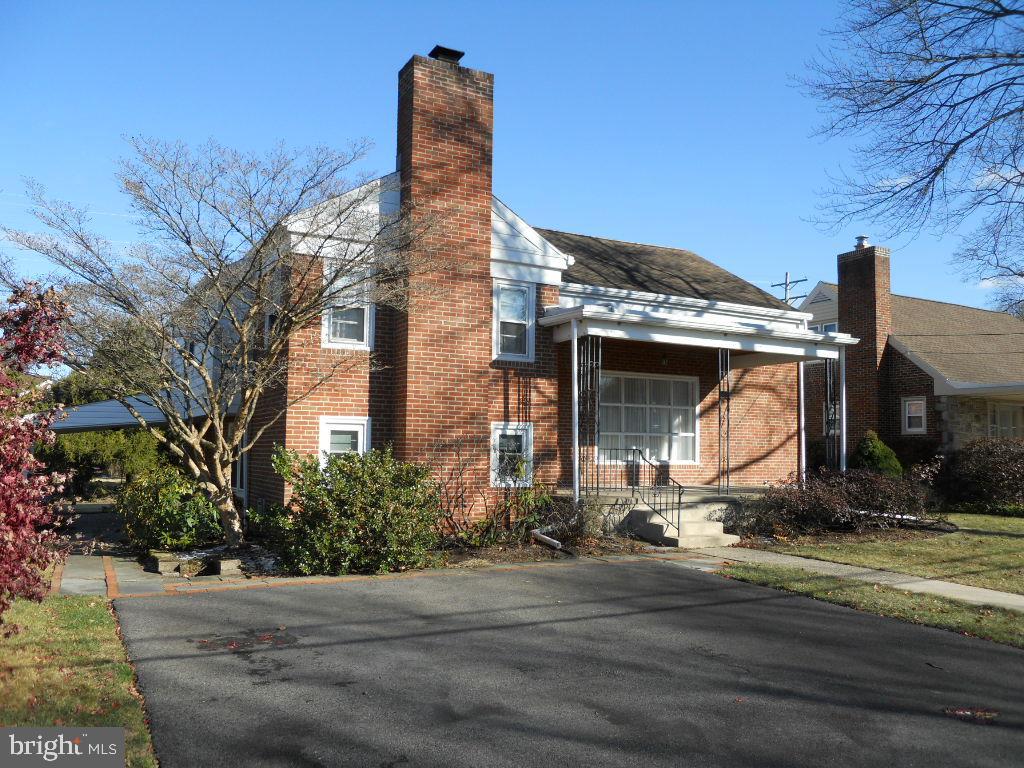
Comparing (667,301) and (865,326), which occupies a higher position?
(865,326)

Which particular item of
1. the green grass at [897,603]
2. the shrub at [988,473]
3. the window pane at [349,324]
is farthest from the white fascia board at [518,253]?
the shrub at [988,473]

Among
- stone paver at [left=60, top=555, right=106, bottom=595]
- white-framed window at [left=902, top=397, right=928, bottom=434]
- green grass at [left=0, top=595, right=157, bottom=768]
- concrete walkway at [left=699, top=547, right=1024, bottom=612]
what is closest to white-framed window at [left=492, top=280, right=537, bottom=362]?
Answer: concrete walkway at [left=699, top=547, right=1024, bottom=612]

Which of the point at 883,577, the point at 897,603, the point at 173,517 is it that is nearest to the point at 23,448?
the point at 173,517

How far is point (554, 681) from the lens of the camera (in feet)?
20.7

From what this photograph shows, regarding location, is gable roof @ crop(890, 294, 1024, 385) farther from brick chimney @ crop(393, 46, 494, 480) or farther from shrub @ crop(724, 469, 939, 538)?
brick chimney @ crop(393, 46, 494, 480)

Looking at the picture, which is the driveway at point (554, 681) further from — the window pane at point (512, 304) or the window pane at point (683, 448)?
the window pane at point (683, 448)

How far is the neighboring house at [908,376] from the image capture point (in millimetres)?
22578

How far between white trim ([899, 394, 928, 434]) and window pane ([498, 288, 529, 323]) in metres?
13.7

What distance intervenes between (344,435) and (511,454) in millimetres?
2782

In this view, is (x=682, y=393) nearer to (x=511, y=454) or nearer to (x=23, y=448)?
(x=511, y=454)

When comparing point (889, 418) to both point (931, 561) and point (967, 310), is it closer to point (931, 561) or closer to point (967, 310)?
point (967, 310)

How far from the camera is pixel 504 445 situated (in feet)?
47.6

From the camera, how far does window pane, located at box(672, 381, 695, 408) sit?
17625 millimetres

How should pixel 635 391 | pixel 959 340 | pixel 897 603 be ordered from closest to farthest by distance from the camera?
pixel 897 603 → pixel 635 391 → pixel 959 340
